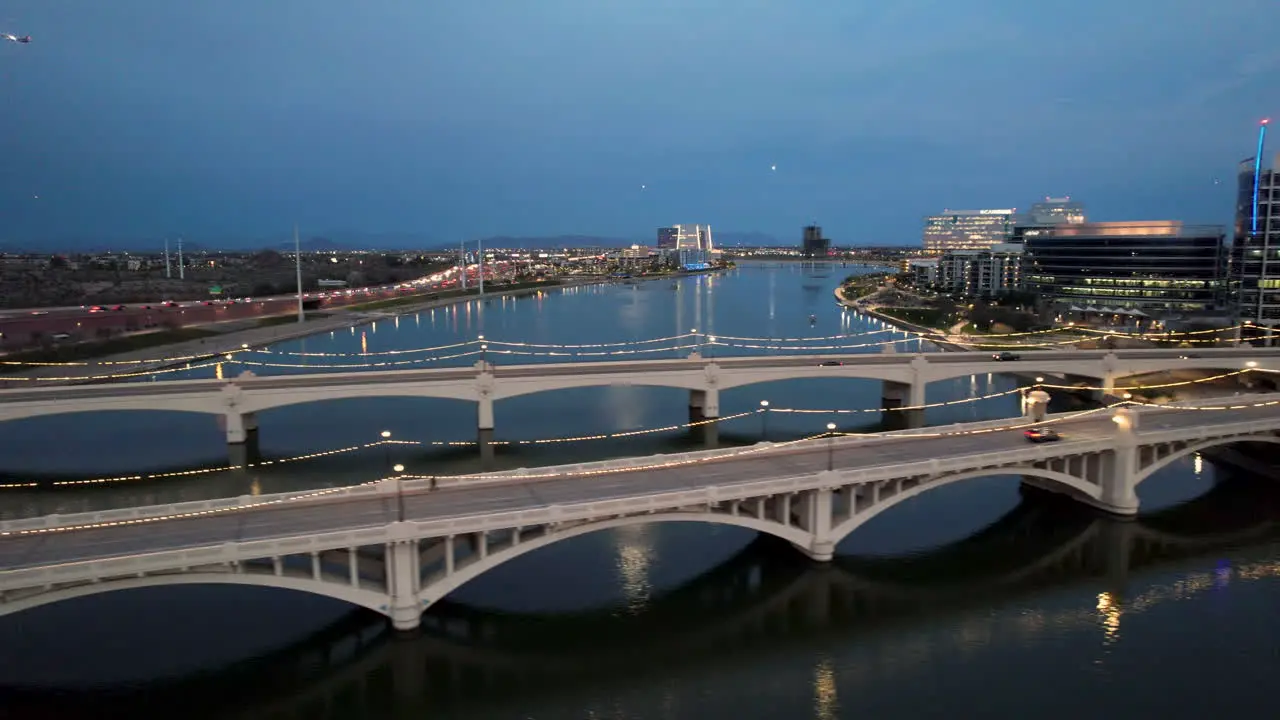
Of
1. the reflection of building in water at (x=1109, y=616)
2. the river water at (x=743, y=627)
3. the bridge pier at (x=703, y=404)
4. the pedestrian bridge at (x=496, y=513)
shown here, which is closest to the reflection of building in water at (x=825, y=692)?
the river water at (x=743, y=627)

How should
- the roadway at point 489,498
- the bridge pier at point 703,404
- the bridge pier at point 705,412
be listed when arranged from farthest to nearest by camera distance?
the bridge pier at point 703,404 < the bridge pier at point 705,412 < the roadway at point 489,498

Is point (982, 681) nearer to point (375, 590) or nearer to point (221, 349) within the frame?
point (375, 590)

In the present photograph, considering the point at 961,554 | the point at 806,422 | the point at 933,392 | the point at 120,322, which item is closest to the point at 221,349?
the point at 120,322

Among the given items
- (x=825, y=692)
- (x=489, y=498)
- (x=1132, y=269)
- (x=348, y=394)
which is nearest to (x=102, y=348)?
(x=348, y=394)

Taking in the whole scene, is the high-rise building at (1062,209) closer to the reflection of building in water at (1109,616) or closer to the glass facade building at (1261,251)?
the glass facade building at (1261,251)

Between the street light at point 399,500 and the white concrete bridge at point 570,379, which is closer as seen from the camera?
the street light at point 399,500

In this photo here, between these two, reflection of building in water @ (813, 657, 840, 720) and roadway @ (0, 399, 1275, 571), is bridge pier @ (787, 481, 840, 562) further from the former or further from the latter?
reflection of building in water @ (813, 657, 840, 720)

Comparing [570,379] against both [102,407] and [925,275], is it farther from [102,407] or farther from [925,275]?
[925,275]
